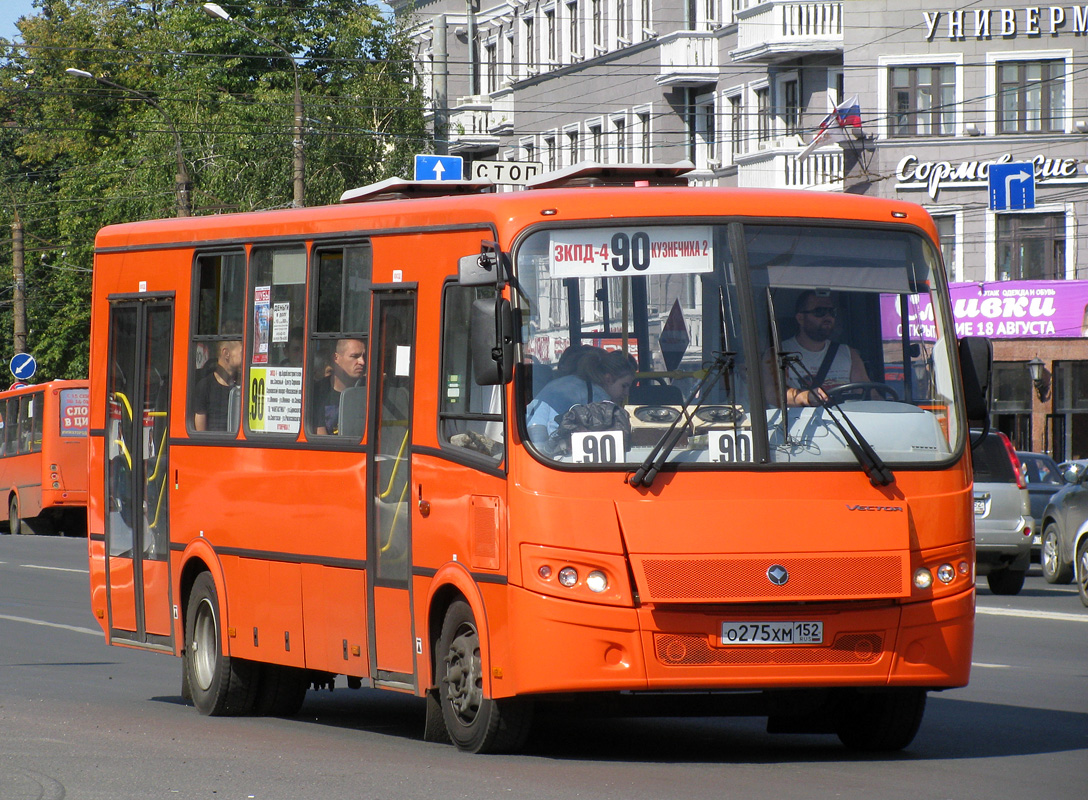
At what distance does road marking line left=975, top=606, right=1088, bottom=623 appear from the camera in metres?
18.8

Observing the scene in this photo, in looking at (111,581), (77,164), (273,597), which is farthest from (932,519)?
(77,164)

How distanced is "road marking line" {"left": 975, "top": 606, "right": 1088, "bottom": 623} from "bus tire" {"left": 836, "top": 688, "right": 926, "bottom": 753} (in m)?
8.84

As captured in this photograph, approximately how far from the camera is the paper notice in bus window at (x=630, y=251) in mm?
9539

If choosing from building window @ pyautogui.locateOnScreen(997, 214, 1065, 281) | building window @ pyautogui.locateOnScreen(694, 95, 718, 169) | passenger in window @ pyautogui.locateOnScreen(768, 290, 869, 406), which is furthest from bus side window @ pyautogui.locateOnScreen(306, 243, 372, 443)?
building window @ pyautogui.locateOnScreen(694, 95, 718, 169)

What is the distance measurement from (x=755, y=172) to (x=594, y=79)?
29.1 feet

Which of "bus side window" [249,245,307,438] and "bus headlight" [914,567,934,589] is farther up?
"bus side window" [249,245,307,438]

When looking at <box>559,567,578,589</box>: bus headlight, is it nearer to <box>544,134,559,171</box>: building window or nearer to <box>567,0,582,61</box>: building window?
<box>567,0,582,61</box>: building window

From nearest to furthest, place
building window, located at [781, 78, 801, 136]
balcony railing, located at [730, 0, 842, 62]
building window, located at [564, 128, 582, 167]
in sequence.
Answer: balcony railing, located at [730, 0, 842, 62] → building window, located at [781, 78, 801, 136] → building window, located at [564, 128, 582, 167]

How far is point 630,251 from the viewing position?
376 inches

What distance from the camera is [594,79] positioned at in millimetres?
54000

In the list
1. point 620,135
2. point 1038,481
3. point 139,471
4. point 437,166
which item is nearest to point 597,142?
point 620,135

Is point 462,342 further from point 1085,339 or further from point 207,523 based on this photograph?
point 1085,339

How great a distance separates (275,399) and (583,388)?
9.65ft

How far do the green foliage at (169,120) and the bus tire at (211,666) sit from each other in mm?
24597
